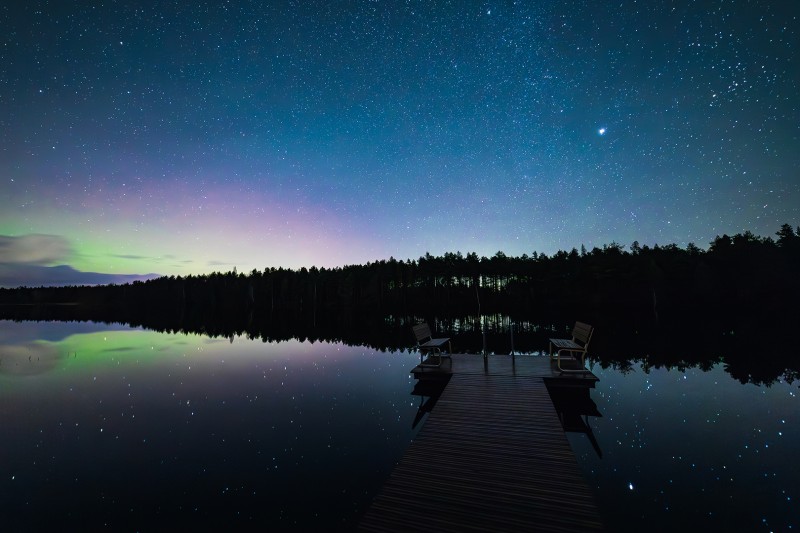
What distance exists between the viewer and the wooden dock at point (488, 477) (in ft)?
16.5

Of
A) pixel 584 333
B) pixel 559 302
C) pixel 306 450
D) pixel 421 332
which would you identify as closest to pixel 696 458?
pixel 584 333

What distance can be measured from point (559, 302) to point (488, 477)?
90.7 meters

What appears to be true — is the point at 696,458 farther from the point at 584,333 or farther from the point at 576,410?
the point at 584,333

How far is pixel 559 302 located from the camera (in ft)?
289

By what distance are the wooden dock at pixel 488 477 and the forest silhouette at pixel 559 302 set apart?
4888 millimetres

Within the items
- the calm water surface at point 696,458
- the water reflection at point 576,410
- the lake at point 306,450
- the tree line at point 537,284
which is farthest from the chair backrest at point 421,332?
the tree line at point 537,284

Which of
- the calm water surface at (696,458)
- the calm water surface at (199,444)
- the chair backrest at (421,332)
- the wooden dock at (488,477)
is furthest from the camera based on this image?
the chair backrest at (421,332)

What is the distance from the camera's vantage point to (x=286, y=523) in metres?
6.89

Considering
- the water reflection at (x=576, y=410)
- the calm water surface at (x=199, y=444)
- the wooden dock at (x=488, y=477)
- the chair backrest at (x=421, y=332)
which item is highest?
the chair backrest at (x=421, y=332)

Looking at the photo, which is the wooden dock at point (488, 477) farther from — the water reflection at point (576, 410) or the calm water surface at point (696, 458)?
the water reflection at point (576, 410)

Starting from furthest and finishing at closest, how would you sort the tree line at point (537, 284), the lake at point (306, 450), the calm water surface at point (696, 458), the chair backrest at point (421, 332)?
the tree line at point (537, 284), the chair backrest at point (421, 332), the lake at point (306, 450), the calm water surface at point (696, 458)

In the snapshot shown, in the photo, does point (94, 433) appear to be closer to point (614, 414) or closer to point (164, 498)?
point (164, 498)

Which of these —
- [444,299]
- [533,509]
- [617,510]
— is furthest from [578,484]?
[444,299]

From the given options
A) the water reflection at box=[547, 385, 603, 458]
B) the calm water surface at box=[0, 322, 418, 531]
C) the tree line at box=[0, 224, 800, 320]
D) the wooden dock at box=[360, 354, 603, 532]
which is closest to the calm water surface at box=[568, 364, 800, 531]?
the water reflection at box=[547, 385, 603, 458]
